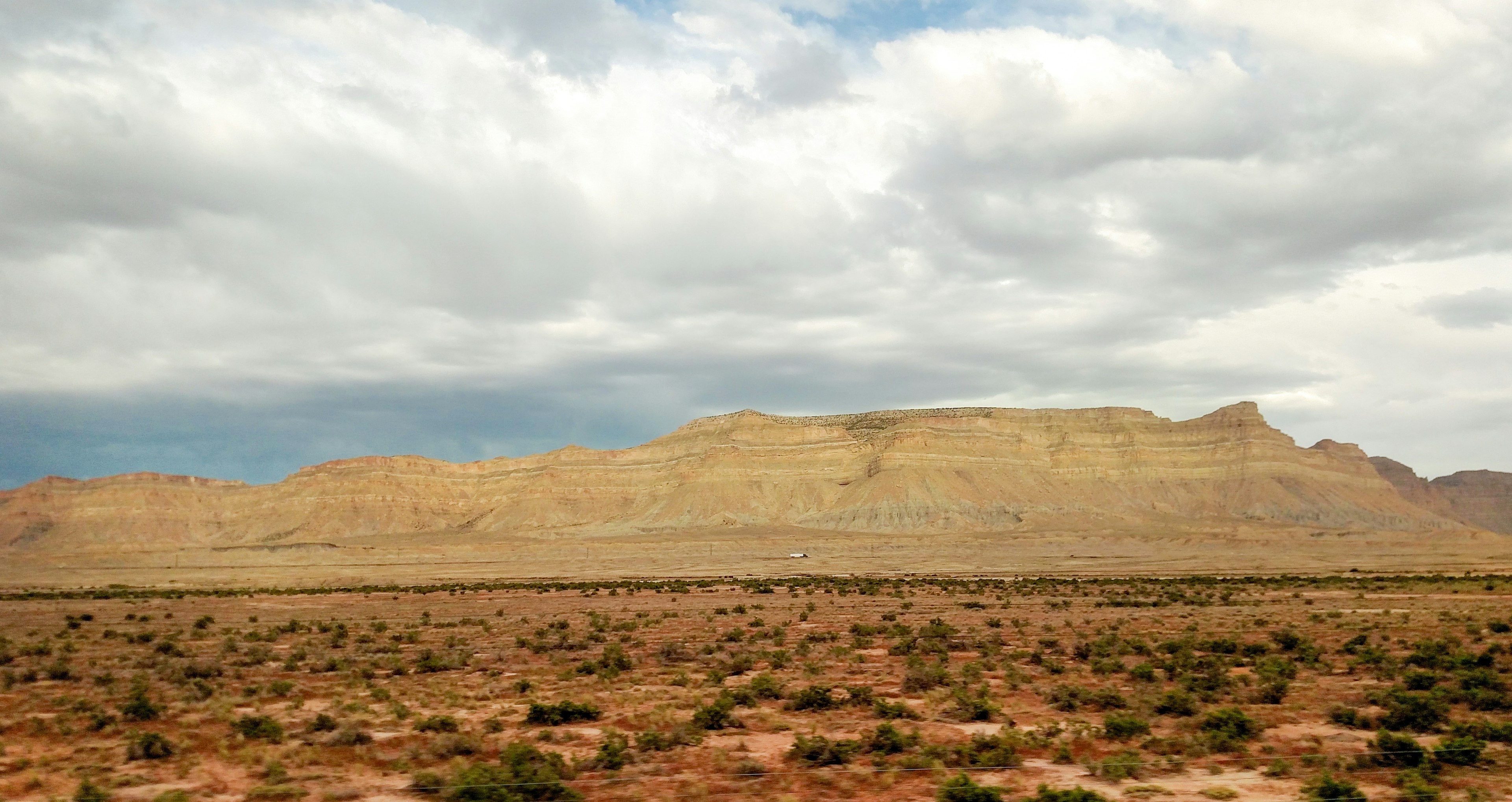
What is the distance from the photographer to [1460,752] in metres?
12.9

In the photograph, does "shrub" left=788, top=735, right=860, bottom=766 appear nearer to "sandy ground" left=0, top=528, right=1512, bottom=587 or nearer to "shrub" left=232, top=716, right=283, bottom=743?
"shrub" left=232, top=716, right=283, bottom=743

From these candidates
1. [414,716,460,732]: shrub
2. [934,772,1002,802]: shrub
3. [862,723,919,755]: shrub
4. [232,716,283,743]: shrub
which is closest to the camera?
[934,772,1002,802]: shrub

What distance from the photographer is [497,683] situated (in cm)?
2061

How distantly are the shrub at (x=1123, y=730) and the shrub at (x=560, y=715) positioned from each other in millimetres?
8288

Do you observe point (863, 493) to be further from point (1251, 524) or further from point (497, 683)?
point (497, 683)

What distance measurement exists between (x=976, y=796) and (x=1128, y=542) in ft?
396

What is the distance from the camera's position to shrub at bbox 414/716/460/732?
15.2 metres

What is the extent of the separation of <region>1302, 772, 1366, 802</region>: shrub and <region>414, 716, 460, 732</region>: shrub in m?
11.8

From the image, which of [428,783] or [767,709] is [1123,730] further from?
[428,783]

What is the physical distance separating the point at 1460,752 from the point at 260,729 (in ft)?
55.7

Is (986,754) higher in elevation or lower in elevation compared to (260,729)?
lower

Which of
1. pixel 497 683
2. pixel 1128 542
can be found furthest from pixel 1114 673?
pixel 1128 542

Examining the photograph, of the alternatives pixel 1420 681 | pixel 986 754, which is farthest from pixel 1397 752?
pixel 1420 681

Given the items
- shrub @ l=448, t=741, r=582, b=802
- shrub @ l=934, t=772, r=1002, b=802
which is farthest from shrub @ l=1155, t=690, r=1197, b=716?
shrub @ l=448, t=741, r=582, b=802
